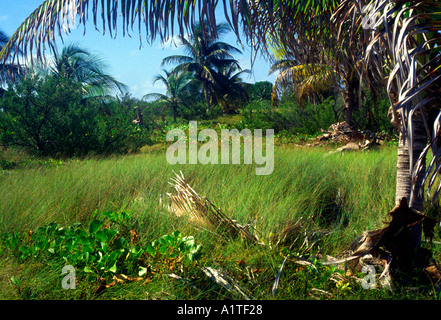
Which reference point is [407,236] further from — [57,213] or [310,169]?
[57,213]

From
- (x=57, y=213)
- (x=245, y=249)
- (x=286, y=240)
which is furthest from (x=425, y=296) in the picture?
(x=57, y=213)

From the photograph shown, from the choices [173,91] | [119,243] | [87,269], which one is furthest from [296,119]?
[173,91]

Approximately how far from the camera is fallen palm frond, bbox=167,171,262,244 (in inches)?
89.7

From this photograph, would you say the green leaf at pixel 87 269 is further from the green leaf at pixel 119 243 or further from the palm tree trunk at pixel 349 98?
the palm tree trunk at pixel 349 98

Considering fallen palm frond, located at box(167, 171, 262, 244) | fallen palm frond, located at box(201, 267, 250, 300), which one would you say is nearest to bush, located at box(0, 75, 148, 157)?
fallen palm frond, located at box(167, 171, 262, 244)

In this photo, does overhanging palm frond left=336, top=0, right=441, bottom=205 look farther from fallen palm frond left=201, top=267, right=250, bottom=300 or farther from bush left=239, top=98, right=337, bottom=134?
bush left=239, top=98, right=337, bottom=134

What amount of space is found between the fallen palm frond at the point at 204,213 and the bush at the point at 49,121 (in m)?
5.87

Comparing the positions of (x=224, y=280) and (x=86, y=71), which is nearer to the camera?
(x=224, y=280)

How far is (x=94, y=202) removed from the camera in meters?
3.18

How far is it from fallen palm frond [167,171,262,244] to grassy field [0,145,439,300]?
0.07 m

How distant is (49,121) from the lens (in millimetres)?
7902

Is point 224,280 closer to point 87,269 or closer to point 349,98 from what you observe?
point 87,269

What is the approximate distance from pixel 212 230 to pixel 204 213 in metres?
0.17

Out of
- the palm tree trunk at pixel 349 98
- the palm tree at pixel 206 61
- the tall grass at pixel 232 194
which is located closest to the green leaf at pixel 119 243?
the tall grass at pixel 232 194
